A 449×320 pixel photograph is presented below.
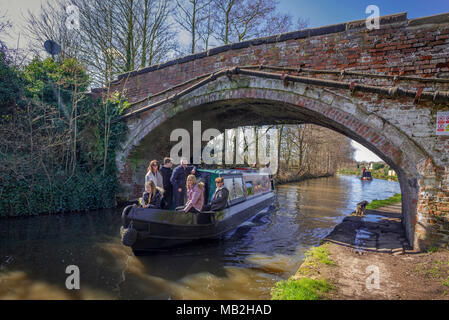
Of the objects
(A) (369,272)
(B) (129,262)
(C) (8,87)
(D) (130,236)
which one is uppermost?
(C) (8,87)

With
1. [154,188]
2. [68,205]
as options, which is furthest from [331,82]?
[68,205]

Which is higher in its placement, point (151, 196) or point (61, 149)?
point (61, 149)

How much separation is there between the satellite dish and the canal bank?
13.6 metres

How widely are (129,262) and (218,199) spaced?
205 cm

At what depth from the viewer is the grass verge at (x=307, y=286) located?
3.02 metres

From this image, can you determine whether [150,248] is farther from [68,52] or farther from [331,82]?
[68,52]

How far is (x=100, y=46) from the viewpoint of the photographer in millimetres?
12938

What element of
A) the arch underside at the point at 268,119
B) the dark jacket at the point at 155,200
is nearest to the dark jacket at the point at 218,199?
the dark jacket at the point at 155,200

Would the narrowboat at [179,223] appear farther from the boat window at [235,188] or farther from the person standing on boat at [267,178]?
the person standing on boat at [267,178]

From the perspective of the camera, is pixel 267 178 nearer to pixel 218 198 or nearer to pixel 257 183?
pixel 257 183

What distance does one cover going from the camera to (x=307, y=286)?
10.6 feet

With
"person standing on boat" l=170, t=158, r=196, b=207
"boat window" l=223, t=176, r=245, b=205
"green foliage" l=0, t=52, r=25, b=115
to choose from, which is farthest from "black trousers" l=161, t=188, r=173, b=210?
"green foliage" l=0, t=52, r=25, b=115

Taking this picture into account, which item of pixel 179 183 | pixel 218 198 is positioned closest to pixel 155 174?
pixel 179 183

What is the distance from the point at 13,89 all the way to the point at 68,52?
580 cm
